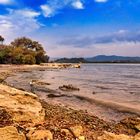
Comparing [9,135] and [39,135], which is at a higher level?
[9,135]

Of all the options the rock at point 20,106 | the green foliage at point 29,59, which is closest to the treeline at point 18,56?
the green foliage at point 29,59

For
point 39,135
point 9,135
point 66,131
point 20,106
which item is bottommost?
point 66,131

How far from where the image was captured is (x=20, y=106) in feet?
40.1

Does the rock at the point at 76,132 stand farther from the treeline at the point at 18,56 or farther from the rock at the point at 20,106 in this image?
the treeline at the point at 18,56

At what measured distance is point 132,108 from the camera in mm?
20453

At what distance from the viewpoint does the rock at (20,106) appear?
37.3 feet

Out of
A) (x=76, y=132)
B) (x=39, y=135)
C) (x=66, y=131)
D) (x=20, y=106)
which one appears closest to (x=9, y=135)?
(x=39, y=135)

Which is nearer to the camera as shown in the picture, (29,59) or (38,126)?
(38,126)

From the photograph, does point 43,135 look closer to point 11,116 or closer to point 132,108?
point 11,116

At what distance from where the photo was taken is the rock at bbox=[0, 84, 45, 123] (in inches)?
448

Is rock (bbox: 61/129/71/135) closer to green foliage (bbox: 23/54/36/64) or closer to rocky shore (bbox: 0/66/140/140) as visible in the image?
rocky shore (bbox: 0/66/140/140)

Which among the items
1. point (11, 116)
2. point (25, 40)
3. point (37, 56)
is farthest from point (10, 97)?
point (25, 40)

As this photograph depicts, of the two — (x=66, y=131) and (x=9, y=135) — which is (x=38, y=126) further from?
(x=9, y=135)

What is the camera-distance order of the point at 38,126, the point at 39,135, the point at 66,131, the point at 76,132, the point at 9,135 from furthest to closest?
the point at 38,126 → the point at 66,131 → the point at 76,132 → the point at 39,135 → the point at 9,135
